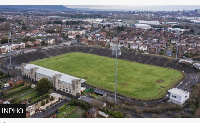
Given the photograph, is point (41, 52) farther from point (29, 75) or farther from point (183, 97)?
point (183, 97)

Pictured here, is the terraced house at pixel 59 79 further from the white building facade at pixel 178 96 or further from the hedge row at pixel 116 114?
the white building facade at pixel 178 96

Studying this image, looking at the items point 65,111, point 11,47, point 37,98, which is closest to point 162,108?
point 65,111

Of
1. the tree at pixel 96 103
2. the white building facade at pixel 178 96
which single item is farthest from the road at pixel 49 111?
the white building facade at pixel 178 96

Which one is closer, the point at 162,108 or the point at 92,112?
the point at 92,112

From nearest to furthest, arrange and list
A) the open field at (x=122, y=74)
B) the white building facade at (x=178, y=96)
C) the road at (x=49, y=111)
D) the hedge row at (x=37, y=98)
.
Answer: the road at (x=49, y=111)
the hedge row at (x=37, y=98)
the white building facade at (x=178, y=96)
the open field at (x=122, y=74)

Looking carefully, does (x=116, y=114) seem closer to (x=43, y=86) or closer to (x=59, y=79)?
(x=59, y=79)

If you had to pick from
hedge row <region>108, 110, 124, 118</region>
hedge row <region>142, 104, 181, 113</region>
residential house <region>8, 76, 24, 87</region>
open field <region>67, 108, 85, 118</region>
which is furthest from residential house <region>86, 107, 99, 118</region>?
residential house <region>8, 76, 24, 87</region>

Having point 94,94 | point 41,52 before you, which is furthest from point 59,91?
point 41,52

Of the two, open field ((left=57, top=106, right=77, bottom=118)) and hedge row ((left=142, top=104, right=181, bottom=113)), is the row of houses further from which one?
hedge row ((left=142, top=104, right=181, bottom=113))
